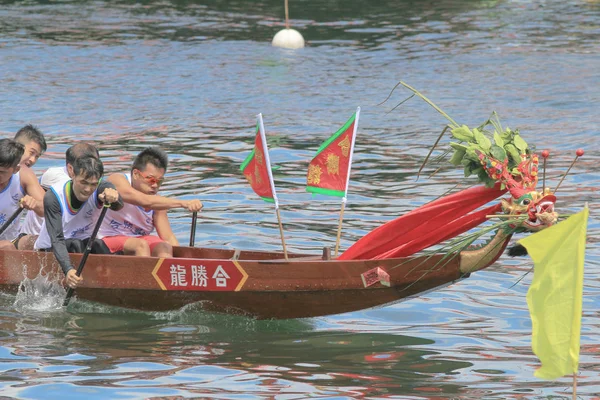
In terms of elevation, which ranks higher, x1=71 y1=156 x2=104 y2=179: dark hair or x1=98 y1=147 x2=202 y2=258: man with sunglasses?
x1=71 y1=156 x2=104 y2=179: dark hair

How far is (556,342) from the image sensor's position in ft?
19.3

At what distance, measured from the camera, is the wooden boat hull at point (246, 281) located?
26.9ft

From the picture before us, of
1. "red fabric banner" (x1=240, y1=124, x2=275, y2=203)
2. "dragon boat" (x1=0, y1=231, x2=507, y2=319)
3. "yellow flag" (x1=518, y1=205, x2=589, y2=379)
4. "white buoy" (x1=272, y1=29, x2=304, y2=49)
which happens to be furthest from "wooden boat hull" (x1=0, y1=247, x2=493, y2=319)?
"white buoy" (x1=272, y1=29, x2=304, y2=49)

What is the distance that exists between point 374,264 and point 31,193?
3345 millimetres

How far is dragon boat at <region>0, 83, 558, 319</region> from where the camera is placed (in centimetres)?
782

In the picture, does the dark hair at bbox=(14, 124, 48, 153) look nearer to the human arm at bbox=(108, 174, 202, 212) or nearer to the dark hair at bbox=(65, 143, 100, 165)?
the dark hair at bbox=(65, 143, 100, 165)

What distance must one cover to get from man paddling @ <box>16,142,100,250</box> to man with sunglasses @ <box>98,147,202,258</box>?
34 cm

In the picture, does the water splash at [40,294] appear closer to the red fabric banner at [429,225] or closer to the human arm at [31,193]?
the human arm at [31,193]

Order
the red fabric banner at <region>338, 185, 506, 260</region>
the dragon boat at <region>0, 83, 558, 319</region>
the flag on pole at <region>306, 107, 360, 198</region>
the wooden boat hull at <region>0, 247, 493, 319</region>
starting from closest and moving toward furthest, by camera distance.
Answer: the dragon boat at <region>0, 83, 558, 319</region>, the red fabric banner at <region>338, 185, 506, 260</region>, the wooden boat hull at <region>0, 247, 493, 319</region>, the flag on pole at <region>306, 107, 360, 198</region>

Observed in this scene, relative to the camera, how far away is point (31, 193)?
960cm

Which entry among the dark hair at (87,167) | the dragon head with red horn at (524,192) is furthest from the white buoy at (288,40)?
the dragon head with red horn at (524,192)

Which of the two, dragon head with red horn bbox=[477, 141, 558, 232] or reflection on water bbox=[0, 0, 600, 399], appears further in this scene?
reflection on water bbox=[0, 0, 600, 399]

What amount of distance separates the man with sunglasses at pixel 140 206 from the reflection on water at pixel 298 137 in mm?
580

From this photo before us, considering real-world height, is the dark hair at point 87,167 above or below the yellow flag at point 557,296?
above
